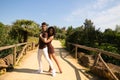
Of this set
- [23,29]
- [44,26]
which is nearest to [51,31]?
[44,26]

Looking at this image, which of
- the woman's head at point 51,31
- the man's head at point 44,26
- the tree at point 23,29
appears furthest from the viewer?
the tree at point 23,29

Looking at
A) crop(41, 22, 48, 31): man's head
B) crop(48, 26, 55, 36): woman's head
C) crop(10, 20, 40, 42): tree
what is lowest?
crop(48, 26, 55, 36): woman's head

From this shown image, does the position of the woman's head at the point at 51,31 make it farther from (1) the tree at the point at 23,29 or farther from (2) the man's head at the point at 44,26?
(1) the tree at the point at 23,29

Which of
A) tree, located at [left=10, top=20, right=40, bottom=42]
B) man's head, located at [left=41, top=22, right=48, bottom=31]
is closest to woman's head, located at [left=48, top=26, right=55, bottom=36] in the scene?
man's head, located at [left=41, top=22, right=48, bottom=31]

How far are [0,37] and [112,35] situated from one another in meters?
17.1

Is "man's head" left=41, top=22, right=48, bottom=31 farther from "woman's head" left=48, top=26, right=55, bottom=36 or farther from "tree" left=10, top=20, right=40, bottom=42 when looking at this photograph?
"tree" left=10, top=20, right=40, bottom=42

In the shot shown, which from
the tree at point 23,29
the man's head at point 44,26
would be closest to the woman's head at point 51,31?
the man's head at point 44,26

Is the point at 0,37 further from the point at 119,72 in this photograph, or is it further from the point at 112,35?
the point at 112,35

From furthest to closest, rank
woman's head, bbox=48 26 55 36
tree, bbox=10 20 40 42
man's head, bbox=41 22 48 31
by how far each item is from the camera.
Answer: tree, bbox=10 20 40 42 < woman's head, bbox=48 26 55 36 < man's head, bbox=41 22 48 31

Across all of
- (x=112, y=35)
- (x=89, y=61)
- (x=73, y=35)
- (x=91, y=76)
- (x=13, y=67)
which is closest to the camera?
(x=91, y=76)

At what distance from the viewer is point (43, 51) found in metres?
7.42

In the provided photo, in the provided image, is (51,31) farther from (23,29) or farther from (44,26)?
(23,29)

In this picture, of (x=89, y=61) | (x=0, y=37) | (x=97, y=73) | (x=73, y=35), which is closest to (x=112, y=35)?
(x=73, y=35)

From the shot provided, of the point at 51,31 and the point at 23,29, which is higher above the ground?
the point at 23,29
